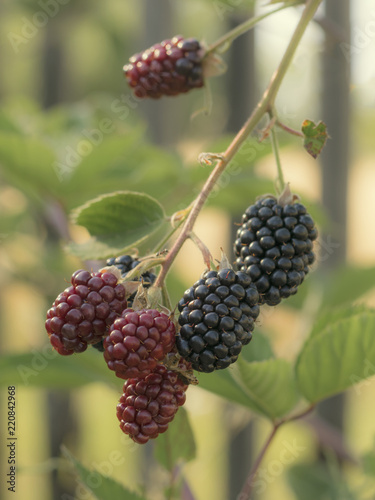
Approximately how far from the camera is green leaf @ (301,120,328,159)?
0.55 metres

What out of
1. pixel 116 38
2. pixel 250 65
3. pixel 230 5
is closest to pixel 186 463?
pixel 230 5

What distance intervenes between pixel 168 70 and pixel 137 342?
1.18 feet

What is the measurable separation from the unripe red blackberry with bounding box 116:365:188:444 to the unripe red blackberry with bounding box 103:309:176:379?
2cm

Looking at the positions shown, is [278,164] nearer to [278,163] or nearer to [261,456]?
[278,163]

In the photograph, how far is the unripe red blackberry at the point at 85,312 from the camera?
0.51 meters

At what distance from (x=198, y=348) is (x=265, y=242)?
0.42 feet

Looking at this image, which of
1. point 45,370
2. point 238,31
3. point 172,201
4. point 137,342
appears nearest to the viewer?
point 137,342

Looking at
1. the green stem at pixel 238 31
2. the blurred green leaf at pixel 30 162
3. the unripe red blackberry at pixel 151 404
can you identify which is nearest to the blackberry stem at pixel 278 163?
the green stem at pixel 238 31

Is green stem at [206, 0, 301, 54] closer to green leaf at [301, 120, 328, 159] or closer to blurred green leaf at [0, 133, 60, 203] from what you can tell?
green leaf at [301, 120, 328, 159]

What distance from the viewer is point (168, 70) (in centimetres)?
69

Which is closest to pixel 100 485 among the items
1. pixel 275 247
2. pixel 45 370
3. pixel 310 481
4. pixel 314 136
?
pixel 45 370

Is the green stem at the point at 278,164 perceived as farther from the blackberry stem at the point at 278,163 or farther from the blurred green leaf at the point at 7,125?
the blurred green leaf at the point at 7,125

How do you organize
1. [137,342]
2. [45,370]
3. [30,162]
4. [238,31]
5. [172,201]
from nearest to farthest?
[137,342], [238,31], [45,370], [30,162], [172,201]

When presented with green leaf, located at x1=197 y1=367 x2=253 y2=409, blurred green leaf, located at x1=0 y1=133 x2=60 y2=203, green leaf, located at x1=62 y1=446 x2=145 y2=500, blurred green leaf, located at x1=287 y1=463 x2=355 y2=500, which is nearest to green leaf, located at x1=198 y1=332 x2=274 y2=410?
green leaf, located at x1=197 y1=367 x2=253 y2=409
